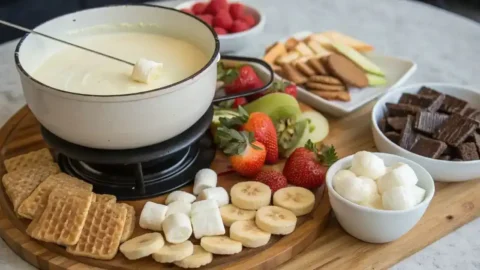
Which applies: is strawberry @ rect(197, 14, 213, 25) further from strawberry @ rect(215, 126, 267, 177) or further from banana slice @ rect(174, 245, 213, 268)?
banana slice @ rect(174, 245, 213, 268)

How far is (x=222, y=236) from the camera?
3.48 ft

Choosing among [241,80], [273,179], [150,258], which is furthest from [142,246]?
[241,80]

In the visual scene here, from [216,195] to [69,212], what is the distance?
10.0 inches

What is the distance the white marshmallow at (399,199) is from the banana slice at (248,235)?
203mm

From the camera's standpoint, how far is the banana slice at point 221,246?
40.3 inches

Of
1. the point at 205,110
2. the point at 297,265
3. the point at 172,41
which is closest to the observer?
the point at 297,265

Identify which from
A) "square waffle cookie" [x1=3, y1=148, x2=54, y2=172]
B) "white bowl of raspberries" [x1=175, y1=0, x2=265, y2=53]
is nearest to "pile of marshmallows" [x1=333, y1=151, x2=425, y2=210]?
"square waffle cookie" [x1=3, y1=148, x2=54, y2=172]

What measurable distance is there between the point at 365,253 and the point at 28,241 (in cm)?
56

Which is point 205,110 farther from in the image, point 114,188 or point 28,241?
point 28,241

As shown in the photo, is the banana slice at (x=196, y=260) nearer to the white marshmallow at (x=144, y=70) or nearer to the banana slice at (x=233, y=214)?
the banana slice at (x=233, y=214)

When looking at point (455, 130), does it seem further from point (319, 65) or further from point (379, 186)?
point (319, 65)

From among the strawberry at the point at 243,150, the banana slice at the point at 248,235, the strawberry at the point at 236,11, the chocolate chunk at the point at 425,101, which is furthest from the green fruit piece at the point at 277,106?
the strawberry at the point at 236,11

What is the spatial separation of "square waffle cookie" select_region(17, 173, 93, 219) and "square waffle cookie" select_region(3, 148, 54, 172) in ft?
0.26

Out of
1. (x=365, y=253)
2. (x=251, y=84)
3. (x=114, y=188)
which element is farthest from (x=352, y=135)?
(x=114, y=188)
